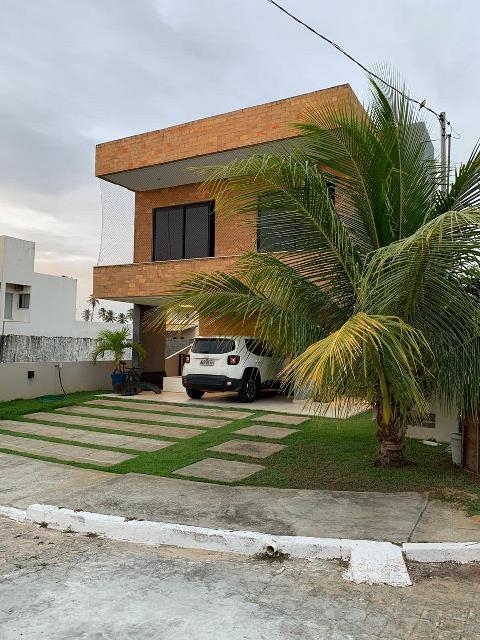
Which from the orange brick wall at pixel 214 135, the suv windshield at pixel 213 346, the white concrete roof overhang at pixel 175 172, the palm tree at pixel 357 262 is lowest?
the suv windshield at pixel 213 346

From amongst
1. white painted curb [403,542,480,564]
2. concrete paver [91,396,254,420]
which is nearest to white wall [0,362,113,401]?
concrete paver [91,396,254,420]

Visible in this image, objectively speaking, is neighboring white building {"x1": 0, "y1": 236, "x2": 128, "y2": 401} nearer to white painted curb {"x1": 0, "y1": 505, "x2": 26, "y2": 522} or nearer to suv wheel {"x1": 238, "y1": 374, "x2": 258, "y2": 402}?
suv wheel {"x1": 238, "y1": 374, "x2": 258, "y2": 402}

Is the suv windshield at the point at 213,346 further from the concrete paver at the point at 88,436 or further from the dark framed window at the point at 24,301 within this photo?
the dark framed window at the point at 24,301

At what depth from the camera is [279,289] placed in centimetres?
661

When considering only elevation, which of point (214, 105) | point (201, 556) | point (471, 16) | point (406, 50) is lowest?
point (201, 556)

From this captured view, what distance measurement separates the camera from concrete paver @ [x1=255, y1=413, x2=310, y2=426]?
1090 cm

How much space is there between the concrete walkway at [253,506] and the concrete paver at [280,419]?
14.4 feet

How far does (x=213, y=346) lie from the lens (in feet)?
44.0

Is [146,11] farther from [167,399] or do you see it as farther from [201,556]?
[167,399]

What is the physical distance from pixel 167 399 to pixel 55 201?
23.7 ft

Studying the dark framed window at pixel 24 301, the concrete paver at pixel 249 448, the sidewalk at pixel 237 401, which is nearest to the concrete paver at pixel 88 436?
the concrete paver at pixel 249 448

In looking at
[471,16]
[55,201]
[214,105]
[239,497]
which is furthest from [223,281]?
[55,201]

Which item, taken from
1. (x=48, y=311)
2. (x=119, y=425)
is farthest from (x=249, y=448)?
(x=48, y=311)

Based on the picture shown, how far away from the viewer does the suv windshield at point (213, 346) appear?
1328 cm
